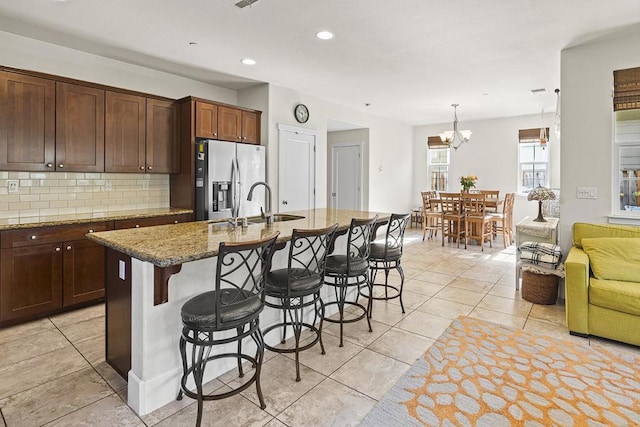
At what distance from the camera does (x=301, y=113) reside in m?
5.66

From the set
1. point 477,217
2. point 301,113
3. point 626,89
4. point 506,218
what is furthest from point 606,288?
point 301,113

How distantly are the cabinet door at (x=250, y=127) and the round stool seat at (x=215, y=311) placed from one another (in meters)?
3.42

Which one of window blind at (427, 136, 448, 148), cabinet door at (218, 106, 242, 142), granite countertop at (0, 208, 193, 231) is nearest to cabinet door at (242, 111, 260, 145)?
cabinet door at (218, 106, 242, 142)

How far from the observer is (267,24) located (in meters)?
3.22

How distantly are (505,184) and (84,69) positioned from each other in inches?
313

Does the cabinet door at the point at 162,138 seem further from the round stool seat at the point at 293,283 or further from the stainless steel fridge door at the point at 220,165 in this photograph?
the round stool seat at the point at 293,283

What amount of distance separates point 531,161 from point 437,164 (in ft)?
6.78

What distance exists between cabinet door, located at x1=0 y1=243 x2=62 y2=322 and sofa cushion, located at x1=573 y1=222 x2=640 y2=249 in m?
5.04

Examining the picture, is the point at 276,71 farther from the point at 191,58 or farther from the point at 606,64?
the point at 606,64

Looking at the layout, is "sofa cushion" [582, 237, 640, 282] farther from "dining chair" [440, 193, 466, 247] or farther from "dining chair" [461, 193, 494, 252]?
"dining chair" [440, 193, 466, 247]

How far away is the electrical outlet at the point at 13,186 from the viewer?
3.49m

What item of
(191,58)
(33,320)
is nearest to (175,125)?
(191,58)

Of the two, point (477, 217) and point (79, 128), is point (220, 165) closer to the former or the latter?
point (79, 128)

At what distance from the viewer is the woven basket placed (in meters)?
3.65
